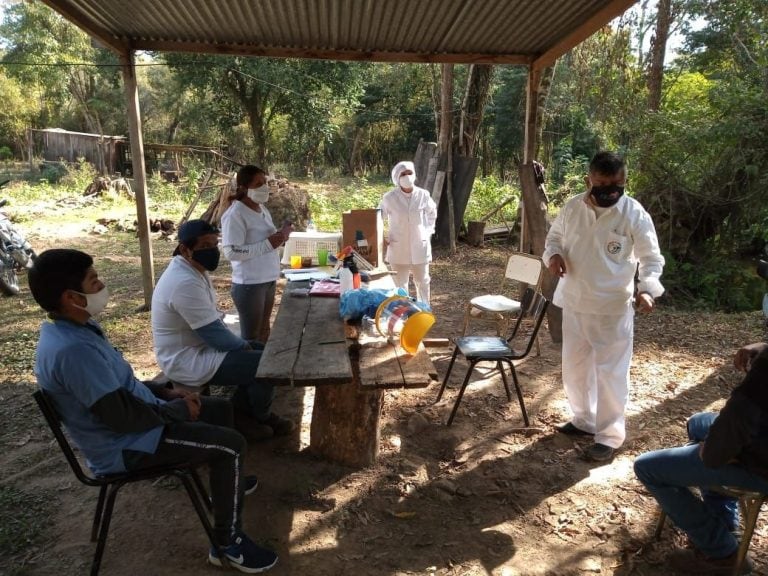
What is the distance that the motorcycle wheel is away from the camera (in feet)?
24.1

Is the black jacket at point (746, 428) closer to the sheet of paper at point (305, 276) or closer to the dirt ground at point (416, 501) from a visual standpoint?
the dirt ground at point (416, 501)

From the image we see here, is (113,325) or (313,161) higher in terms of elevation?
(313,161)

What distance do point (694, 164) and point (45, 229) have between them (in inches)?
489

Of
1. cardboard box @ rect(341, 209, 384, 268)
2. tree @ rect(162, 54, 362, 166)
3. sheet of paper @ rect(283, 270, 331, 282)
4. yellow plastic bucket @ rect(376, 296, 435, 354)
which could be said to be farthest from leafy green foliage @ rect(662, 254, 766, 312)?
tree @ rect(162, 54, 362, 166)

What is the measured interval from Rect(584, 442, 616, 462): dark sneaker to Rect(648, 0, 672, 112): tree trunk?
8.55 metres

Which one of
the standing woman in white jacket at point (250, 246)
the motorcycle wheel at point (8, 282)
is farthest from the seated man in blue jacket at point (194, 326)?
the motorcycle wheel at point (8, 282)

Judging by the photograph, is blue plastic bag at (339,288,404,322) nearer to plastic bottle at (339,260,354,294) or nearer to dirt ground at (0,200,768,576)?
plastic bottle at (339,260,354,294)

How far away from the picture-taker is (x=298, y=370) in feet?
8.63

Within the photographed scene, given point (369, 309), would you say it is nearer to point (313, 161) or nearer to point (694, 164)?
point (694, 164)

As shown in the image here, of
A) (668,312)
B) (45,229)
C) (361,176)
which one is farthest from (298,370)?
(361,176)

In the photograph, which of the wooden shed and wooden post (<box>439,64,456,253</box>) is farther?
the wooden shed

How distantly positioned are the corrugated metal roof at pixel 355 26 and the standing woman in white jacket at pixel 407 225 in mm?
1266

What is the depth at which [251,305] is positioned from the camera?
4.26m

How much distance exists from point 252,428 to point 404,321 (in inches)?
51.3
